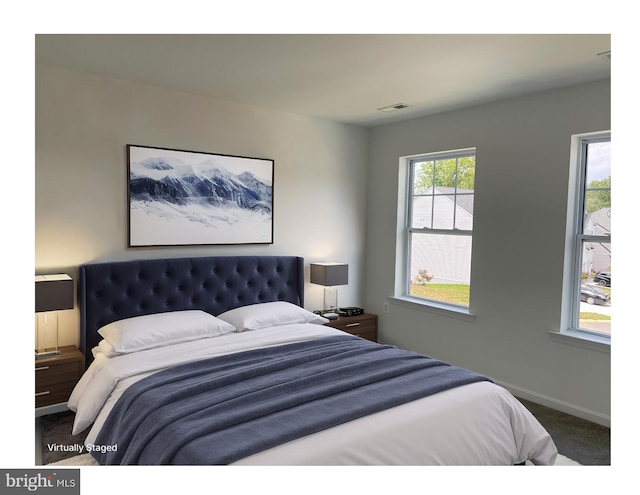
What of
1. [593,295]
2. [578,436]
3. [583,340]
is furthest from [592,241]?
[578,436]

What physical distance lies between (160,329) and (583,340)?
2.89 meters

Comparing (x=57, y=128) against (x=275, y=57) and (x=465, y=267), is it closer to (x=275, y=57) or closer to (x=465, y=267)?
(x=275, y=57)

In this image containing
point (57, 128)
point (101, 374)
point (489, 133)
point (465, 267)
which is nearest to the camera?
point (101, 374)

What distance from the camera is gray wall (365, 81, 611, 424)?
331cm

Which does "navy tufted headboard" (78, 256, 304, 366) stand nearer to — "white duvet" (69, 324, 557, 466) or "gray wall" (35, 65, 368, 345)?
"gray wall" (35, 65, 368, 345)

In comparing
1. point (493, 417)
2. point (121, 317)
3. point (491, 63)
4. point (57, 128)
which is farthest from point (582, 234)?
point (57, 128)

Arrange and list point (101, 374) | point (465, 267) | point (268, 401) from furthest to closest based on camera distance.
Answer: point (465, 267) < point (101, 374) < point (268, 401)

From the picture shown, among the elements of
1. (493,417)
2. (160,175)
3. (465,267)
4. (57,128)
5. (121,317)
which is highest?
(57,128)

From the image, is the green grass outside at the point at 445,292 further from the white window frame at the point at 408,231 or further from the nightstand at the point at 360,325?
the nightstand at the point at 360,325

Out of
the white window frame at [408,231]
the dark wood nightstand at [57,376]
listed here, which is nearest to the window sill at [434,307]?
the white window frame at [408,231]

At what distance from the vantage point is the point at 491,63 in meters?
2.88

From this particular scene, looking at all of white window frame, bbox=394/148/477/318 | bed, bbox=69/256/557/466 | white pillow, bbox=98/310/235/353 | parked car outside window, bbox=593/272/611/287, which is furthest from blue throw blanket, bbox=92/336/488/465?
white window frame, bbox=394/148/477/318
